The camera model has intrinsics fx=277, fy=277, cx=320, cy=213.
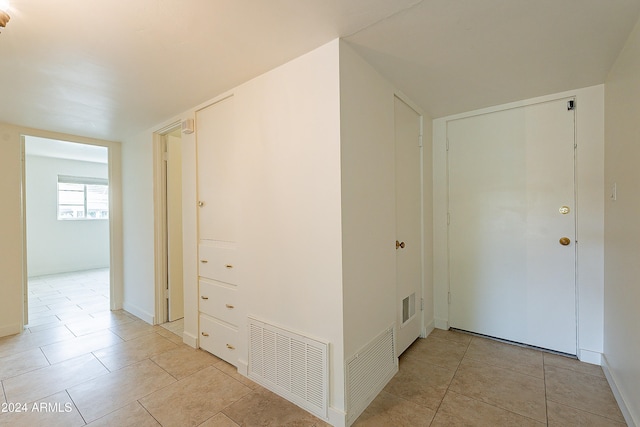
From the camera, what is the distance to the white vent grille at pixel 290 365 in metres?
1.69

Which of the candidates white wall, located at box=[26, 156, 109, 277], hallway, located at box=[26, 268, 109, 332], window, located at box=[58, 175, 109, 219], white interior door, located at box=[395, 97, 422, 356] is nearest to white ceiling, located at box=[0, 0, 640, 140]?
white interior door, located at box=[395, 97, 422, 356]

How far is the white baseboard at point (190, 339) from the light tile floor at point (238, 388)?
44mm

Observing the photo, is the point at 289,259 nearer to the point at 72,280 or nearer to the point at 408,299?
the point at 408,299

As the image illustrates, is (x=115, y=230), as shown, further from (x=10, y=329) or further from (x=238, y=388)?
(x=238, y=388)

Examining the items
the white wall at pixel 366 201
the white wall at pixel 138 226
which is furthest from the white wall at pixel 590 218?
the white wall at pixel 138 226

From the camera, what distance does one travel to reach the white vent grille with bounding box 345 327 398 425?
5.45ft

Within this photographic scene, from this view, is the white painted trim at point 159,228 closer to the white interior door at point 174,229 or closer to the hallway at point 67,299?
the white interior door at point 174,229

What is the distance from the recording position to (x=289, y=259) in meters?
1.86

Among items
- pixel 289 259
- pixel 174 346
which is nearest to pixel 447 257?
pixel 289 259

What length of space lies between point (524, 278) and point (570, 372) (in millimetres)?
756

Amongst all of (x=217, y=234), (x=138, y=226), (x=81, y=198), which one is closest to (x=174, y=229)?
(x=138, y=226)

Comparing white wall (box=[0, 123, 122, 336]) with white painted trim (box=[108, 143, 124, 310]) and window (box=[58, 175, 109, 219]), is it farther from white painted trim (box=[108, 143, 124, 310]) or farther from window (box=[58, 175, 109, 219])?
→ window (box=[58, 175, 109, 219])

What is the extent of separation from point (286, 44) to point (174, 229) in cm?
260

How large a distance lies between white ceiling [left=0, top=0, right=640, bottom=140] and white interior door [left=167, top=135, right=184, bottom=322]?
91cm
